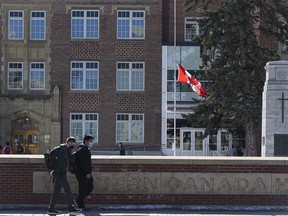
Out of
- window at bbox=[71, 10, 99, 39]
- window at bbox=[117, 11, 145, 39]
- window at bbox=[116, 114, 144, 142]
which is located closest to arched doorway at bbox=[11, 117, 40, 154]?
window at bbox=[116, 114, 144, 142]

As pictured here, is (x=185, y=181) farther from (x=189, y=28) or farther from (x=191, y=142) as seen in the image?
(x=189, y=28)

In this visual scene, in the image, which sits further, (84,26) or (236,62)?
(84,26)

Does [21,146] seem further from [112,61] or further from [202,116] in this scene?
[202,116]

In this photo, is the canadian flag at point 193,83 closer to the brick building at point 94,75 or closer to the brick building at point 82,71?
the brick building at point 94,75

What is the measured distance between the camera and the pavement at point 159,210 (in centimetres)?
1232

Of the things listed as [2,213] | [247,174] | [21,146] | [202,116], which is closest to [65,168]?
[2,213]

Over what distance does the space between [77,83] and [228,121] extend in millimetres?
12699

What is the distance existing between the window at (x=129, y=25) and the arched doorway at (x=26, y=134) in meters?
8.87

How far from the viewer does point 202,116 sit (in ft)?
97.9

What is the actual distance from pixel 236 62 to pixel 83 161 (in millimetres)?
18227

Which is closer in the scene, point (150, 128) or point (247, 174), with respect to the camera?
point (247, 174)

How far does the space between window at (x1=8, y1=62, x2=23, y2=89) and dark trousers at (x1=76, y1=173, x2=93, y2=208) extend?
88.4 feet

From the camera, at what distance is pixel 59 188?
12250 mm

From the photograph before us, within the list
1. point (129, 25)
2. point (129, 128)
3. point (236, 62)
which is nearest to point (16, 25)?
point (129, 25)
